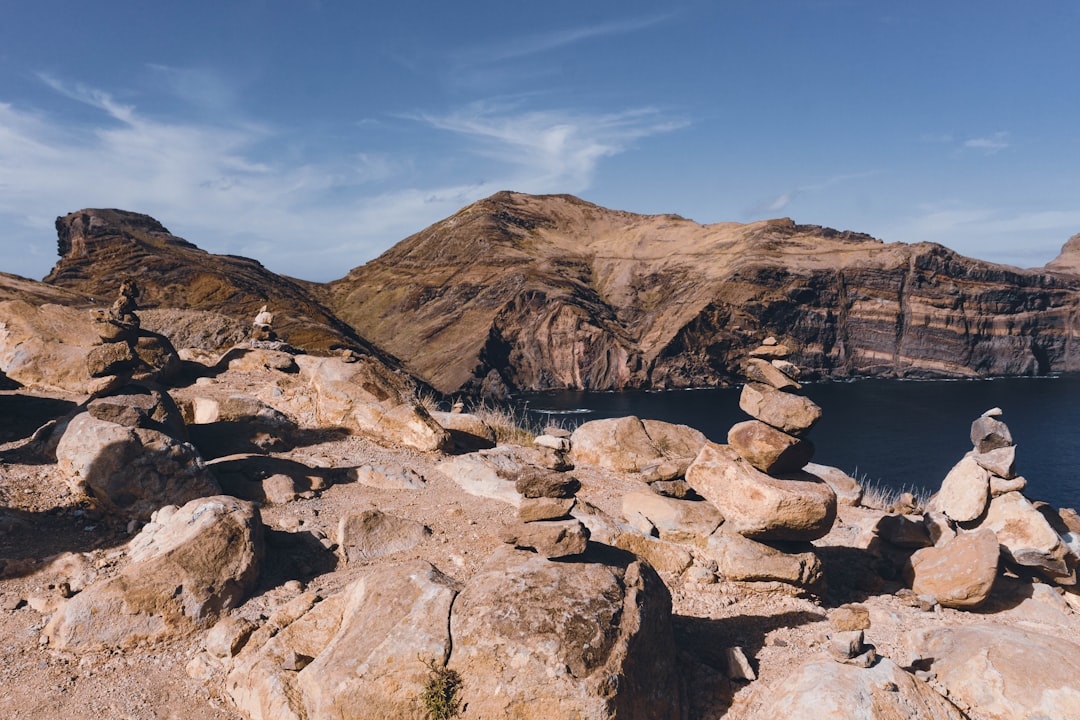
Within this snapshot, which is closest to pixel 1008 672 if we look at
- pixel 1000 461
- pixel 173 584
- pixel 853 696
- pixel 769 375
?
pixel 853 696

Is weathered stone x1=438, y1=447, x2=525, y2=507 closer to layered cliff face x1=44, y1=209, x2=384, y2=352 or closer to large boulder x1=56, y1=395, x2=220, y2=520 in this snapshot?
large boulder x1=56, y1=395, x2=220, y2=520

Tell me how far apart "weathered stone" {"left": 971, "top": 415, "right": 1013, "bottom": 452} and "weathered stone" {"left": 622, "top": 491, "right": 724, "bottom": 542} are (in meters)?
6.74

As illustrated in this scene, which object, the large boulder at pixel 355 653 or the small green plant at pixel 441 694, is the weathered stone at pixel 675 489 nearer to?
the large boulder at pixel 355 653

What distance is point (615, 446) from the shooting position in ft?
61.3

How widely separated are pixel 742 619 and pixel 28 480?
479 inches

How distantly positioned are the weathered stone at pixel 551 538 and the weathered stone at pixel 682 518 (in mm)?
4065

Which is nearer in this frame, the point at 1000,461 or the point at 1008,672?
the point at 1008,672

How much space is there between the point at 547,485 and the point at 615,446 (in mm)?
10299

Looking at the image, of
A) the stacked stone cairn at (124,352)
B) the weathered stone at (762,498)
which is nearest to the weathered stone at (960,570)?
the weathered stone at (762,498)

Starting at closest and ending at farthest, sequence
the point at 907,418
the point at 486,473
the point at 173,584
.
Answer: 1. the point at 173,584
2. the point at 486,473
3. the point at 907,418

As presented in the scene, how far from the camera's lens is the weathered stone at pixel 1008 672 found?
7656mm

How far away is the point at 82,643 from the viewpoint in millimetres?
7508

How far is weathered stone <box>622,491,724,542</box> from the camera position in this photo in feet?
38.0

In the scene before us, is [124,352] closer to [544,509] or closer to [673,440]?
[544,509]
